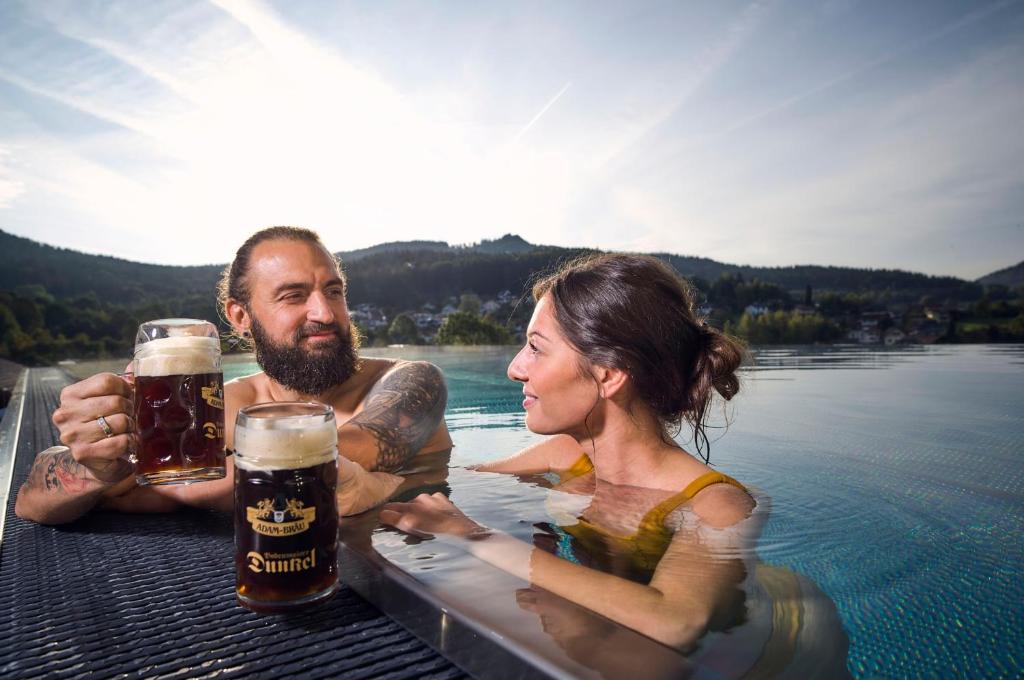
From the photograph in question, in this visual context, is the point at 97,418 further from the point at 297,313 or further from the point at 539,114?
the point at 539,114

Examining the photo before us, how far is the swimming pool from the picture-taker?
169 centimetres

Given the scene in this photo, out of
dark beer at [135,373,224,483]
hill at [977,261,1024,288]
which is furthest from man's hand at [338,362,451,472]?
hill at [977,261,1024,288]

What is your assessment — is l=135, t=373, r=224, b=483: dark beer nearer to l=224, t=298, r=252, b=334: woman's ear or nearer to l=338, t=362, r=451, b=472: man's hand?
l=338, t=362, r=451, b=472: man's hand

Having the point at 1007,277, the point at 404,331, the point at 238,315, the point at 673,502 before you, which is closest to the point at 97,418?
the point at 673,502

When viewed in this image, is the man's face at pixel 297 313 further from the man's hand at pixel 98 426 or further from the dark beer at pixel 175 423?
the dark beer at pixel 175 423

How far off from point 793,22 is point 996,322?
1115cm

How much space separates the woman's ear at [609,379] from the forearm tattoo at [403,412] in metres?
0.90

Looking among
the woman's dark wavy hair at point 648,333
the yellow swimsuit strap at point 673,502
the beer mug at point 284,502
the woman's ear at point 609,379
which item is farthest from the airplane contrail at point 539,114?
the beer mug at point 284,502

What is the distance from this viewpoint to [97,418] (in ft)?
4.43

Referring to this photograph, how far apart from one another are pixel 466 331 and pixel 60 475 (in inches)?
802

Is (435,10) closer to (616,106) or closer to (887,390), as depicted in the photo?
(616,106)

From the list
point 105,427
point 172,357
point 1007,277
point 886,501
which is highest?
point 1007,277

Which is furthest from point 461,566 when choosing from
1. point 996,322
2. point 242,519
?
point 996,322

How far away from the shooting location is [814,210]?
31656mm
